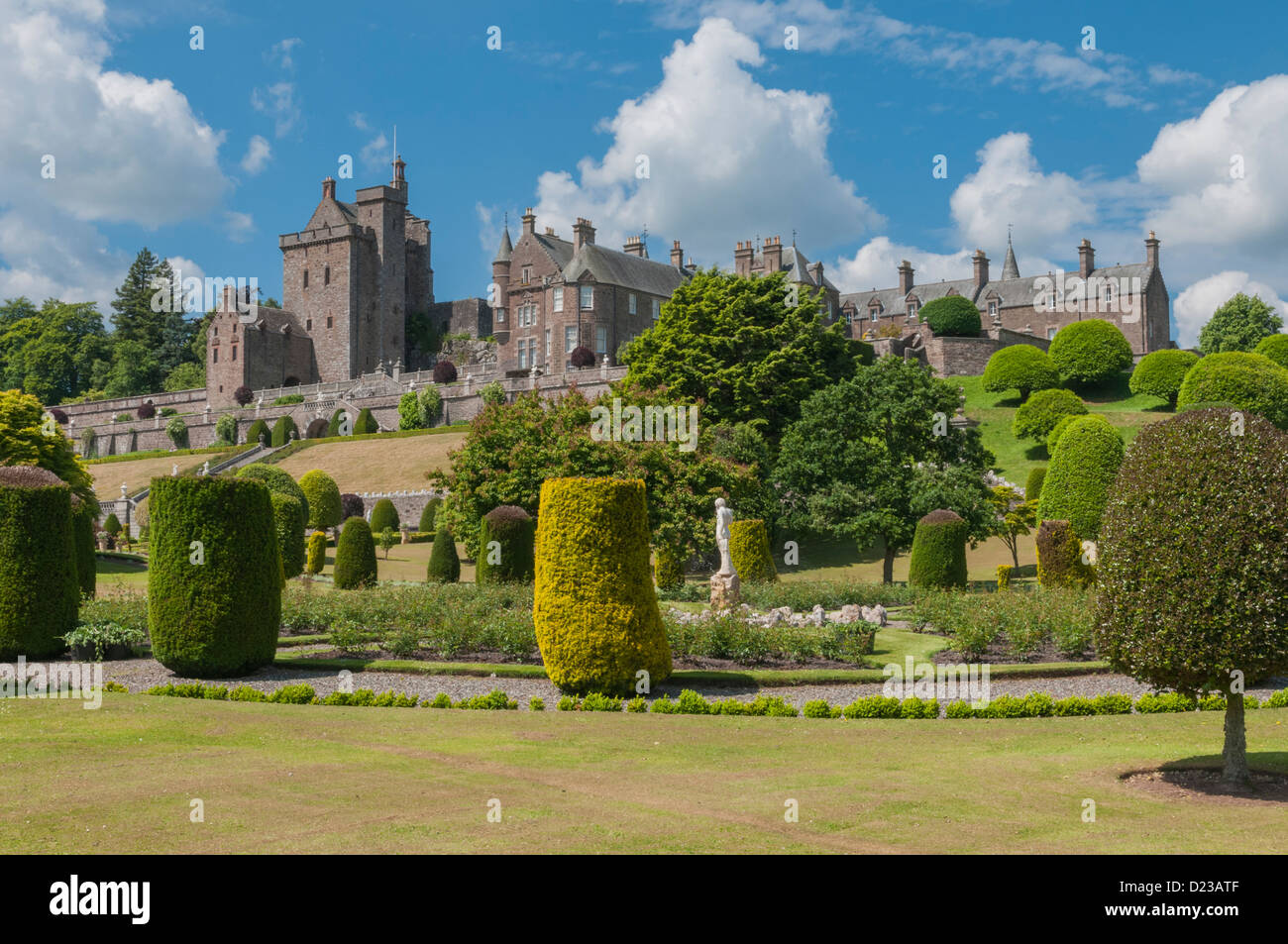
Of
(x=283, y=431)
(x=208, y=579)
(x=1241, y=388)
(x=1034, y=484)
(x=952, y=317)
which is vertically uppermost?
(x=952, y=317)

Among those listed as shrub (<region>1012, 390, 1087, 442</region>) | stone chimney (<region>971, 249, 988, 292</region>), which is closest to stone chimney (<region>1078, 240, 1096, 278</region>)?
stone chimney (<region>971, 249, 988, 292</region>)

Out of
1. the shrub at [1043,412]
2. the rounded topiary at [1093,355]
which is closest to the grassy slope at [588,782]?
the shrub at [1043,412]

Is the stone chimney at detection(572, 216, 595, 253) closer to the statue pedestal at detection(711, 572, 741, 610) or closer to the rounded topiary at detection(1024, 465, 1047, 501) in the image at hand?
the rounded topiary at detection(1024, 465, 1047, 501)

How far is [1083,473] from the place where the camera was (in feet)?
100

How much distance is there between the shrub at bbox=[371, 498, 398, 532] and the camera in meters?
46.8

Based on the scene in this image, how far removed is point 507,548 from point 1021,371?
40721mm

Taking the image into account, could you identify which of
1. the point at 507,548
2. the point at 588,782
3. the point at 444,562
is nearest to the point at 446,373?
the point at 444,562

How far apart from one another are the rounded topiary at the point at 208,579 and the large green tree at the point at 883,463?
68.0 ft

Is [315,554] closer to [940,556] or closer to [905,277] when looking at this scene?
[940,556]

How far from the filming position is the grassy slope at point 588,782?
8109 millimetres

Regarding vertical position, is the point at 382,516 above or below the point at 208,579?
above

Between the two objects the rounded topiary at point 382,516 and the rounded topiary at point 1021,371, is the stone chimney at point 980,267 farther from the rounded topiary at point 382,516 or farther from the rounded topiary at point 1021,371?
the rounded topiary at point 382,516

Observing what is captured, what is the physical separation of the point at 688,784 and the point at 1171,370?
Result: 5575 cm

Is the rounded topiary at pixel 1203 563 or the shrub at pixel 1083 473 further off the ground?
the shrub at pixel 1083 473
